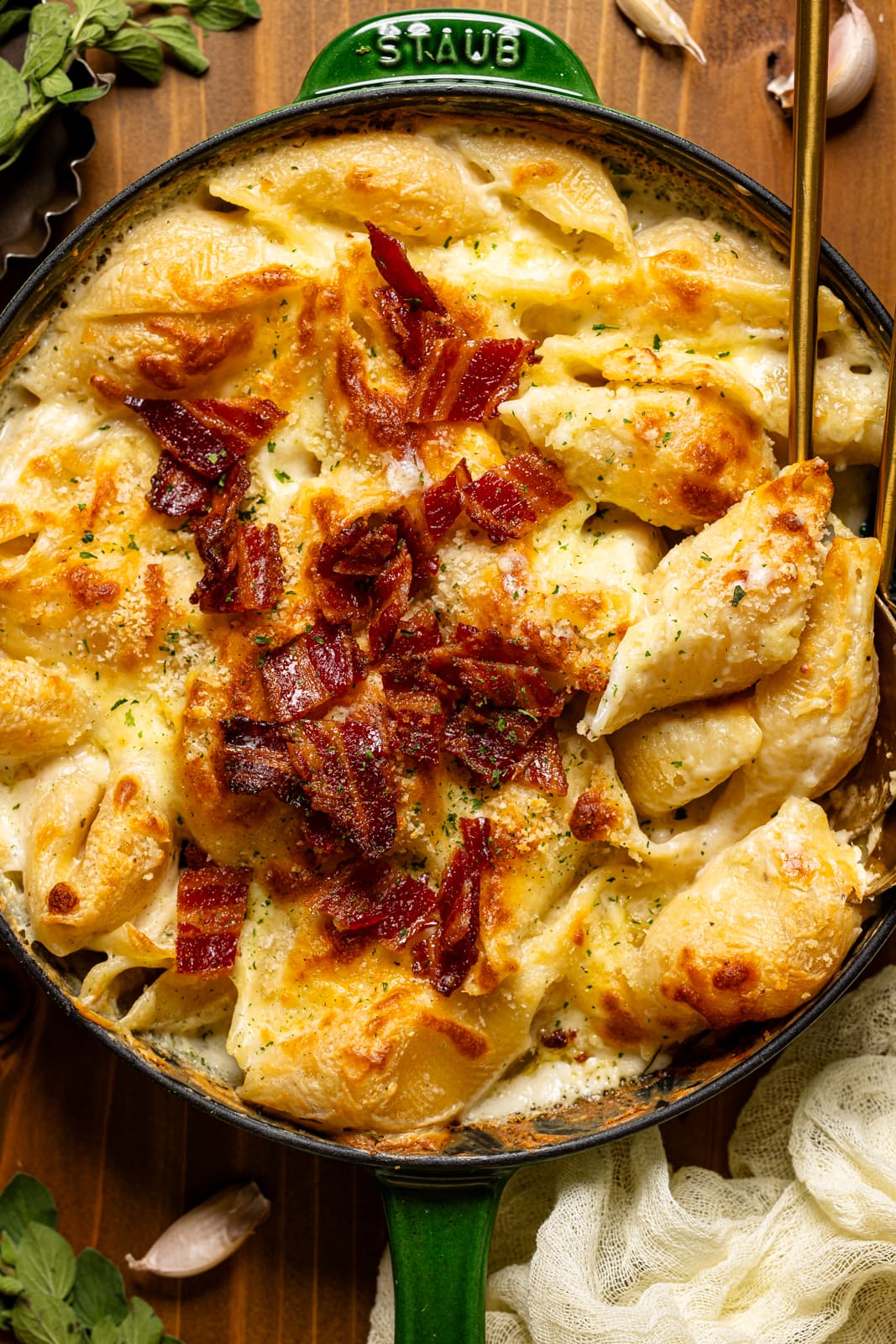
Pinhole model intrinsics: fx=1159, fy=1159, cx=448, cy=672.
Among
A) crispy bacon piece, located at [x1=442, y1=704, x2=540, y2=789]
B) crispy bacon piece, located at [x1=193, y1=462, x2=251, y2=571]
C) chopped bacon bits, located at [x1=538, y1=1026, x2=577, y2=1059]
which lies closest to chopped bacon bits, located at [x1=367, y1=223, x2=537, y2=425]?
crispy bacon piece, located at [x1=193, y1=462, x2=251, y2=571]

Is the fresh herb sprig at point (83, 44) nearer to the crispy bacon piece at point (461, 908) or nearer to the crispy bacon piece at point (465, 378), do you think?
the crispy bacon piece at point (465, 378)

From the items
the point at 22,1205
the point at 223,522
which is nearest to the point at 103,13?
the point at 223,522

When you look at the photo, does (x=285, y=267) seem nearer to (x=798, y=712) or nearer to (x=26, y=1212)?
(x=798, y=712)

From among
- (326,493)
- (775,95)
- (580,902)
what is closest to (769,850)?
(580,902)

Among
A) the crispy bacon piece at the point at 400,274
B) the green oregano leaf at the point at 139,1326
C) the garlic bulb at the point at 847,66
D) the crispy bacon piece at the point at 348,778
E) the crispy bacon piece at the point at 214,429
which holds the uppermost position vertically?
the garlic bulb at the point at 847,66

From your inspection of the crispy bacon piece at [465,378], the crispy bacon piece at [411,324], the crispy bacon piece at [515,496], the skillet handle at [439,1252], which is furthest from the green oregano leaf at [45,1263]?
the crispy bacon piece at [411,324]

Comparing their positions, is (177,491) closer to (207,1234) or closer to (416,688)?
(416,688)
